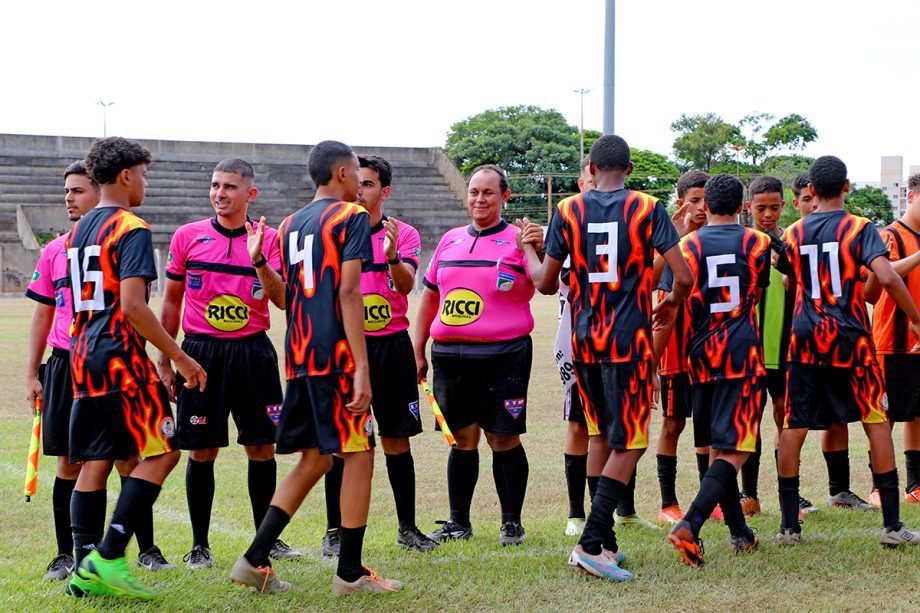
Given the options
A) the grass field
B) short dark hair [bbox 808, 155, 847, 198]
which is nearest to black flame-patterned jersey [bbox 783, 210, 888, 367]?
short dark hair [bbox 808, 155, 847, 198]

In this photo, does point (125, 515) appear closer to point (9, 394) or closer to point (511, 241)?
point (511, 241)

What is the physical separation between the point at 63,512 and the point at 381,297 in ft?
6.91

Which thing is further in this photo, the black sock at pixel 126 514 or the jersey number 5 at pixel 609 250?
Result: the jersey number 5 at pixel 609 250

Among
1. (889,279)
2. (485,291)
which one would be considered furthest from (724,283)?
(485,291)

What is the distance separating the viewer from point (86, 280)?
16.1 feet

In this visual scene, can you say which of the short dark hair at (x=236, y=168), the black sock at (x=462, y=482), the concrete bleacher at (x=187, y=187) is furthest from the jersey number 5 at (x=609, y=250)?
the concrete bleacher at (x=187, y=187)

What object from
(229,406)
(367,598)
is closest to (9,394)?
(229,406)

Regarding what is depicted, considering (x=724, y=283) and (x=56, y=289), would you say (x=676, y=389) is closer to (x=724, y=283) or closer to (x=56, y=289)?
(x=724, y=283)

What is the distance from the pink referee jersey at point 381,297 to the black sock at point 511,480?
1009 mm

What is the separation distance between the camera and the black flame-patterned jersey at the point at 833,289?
5832 millimetres

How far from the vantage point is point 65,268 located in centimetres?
522

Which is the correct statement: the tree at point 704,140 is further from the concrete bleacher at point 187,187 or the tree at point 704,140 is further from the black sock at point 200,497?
the black sock at point 200,497

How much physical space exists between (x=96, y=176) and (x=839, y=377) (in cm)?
422

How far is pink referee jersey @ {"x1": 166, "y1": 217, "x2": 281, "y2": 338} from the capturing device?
18.9 feet
